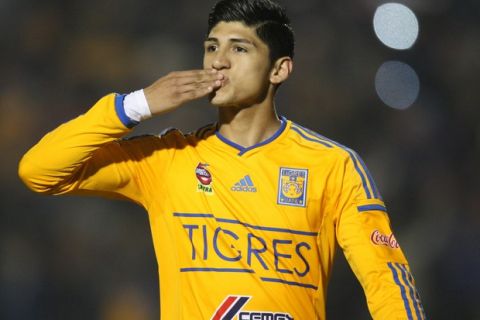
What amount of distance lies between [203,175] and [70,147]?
43 centimetres

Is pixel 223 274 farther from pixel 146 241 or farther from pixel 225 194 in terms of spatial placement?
pixel 146 241

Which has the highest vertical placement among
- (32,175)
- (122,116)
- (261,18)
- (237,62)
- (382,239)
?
(261,18)

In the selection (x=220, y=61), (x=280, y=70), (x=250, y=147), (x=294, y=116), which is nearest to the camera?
(x=220, y=61)

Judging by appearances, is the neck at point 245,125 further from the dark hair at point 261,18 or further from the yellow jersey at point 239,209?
the dark hair at point 261,18

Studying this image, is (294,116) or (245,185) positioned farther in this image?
(294,116)

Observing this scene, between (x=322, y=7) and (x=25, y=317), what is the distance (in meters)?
2.29

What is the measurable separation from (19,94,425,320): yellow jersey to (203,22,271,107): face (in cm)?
16

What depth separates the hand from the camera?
7.81 feet

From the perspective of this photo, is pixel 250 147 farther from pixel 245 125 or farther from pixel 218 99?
pixel 218 99

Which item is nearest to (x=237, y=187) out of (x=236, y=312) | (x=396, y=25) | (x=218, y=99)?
(x=218, y=99)

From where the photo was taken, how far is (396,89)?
467cm

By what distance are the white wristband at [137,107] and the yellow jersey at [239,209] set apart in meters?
0.02

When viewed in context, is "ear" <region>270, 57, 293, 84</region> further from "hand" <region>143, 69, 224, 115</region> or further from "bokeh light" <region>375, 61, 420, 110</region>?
"bokeh light" <region>375, 61, 420, 110</region>

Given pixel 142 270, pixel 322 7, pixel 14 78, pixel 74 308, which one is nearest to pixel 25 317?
pixel 74 308
